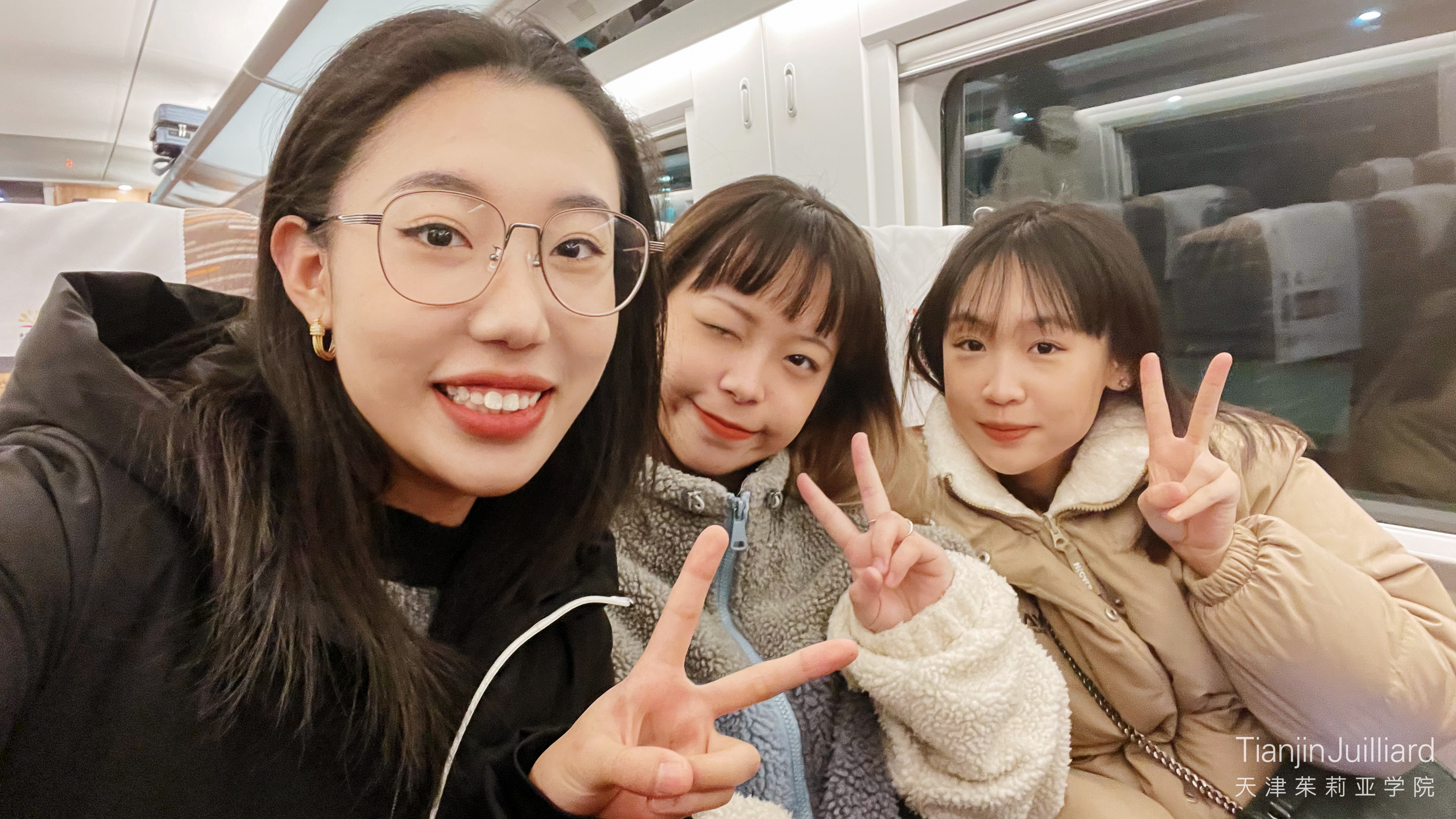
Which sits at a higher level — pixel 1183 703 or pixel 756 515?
pixel 756 515

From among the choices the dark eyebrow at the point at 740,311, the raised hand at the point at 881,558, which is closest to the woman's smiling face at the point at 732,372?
the dark eyebrow at the point at 740,311

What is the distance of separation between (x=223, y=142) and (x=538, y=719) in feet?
13.3

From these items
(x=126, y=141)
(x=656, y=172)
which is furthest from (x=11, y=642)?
(x=126, y=141)

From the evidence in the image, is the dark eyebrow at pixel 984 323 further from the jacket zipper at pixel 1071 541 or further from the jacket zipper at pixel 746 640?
the jacket zipper at pixel 746 640

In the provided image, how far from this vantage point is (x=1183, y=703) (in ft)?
3.17

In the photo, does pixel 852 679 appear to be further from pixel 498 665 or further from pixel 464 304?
pixel 464 304

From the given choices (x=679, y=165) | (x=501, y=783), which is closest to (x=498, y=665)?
(x=501, y=783)

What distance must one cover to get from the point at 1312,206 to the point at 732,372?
48.8 inches

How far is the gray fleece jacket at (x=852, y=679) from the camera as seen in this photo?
797mm

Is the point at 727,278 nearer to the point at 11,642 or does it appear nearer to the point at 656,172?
the point at 656,172

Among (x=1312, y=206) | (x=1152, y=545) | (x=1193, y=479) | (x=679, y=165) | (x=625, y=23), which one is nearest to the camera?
(x=1193, y=479)

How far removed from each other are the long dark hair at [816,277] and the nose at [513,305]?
0.92 ft

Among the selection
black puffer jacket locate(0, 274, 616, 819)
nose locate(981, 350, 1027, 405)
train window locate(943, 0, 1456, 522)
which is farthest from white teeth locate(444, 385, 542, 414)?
train window locate(943, 0, 1456, 522)

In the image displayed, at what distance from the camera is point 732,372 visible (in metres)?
0.93
